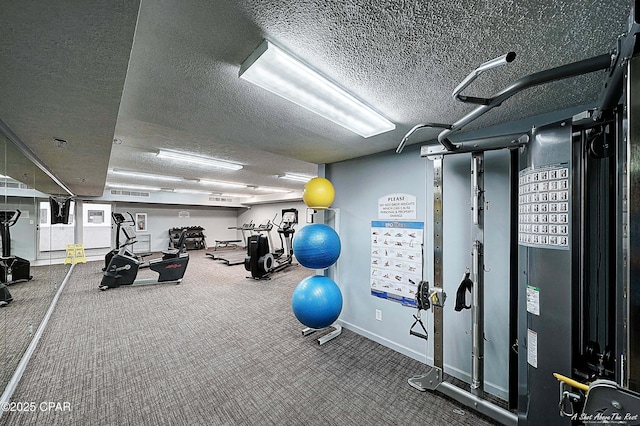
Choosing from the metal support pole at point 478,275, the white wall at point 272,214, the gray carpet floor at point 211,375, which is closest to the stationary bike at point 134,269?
the gray carpet floor at point 211,375

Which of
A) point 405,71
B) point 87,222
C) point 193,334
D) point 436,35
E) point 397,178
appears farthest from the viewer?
point 87,222

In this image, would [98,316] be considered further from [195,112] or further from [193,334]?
[195,112]

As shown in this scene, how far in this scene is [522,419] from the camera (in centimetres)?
147

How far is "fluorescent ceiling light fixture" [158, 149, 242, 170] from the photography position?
3552mm

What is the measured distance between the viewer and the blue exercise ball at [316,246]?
8.73 ft

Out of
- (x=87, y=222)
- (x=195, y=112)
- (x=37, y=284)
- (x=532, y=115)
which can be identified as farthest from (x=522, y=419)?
(x=87, y=222)

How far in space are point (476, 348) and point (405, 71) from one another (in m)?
2.11

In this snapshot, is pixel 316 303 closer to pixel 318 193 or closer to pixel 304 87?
pixel 318 193

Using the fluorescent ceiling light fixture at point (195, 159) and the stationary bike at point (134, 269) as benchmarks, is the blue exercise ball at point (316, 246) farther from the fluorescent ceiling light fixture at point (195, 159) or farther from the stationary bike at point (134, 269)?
the stationary bike at point (134, 269)

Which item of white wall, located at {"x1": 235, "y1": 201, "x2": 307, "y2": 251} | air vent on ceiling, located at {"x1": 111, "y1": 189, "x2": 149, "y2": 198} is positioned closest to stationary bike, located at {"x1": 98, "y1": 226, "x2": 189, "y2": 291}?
air vent on ceiling, located at {"x1": 111, "y1": 189, "x2": 149, "y2": 198}

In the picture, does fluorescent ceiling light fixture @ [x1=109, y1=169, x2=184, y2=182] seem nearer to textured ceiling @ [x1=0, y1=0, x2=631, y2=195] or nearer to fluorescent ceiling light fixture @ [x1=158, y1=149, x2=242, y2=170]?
fluorescent ceiling light fixture @ [x1=158, y1=149, x2=242, y2=170]

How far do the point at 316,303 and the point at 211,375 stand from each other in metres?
1.19

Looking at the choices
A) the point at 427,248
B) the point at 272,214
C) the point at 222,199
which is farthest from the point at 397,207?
the point at 222,199

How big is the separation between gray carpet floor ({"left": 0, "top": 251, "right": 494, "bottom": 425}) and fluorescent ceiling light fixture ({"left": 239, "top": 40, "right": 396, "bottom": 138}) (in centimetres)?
230
